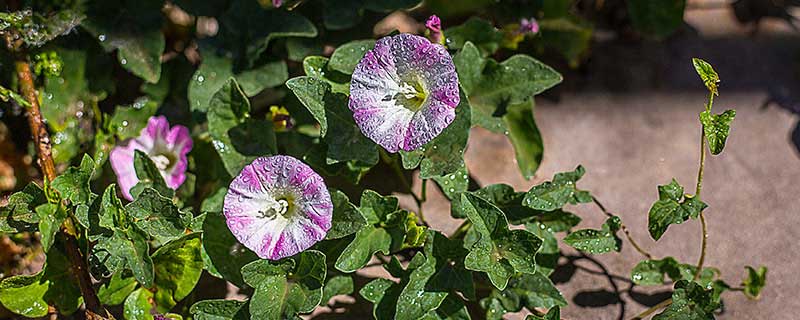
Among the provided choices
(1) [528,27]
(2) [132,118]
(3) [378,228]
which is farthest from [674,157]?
(2) [132,118]

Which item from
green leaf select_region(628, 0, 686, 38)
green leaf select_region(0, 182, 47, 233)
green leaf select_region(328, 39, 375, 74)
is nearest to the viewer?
green leaf select_region(0, 182, 47, 233)

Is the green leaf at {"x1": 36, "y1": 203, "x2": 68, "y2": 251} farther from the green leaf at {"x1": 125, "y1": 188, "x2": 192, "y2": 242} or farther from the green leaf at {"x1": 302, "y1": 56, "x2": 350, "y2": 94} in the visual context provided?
the green leaf at {"x1": 302, "y1": 56, "x2": 350, "y2": 94}

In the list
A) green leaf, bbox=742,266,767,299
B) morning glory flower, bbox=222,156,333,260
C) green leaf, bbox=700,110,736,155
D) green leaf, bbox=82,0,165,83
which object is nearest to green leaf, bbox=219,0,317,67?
green leaf, bbox=82,0,165,83

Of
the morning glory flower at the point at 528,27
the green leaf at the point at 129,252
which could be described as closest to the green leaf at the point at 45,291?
the green leaf at the point at 129,252

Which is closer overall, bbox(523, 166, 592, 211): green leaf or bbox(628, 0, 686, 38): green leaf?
bbox(523, 166, 592, 211): green leaf

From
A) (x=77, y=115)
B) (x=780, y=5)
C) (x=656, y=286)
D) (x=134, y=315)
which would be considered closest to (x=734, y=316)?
(x=656, y=286)

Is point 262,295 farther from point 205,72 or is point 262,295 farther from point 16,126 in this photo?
point 16,126

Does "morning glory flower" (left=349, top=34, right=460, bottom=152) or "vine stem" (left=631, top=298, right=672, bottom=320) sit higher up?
"morning glory flower" (left=349, top=34, right=460, bottom=152)
